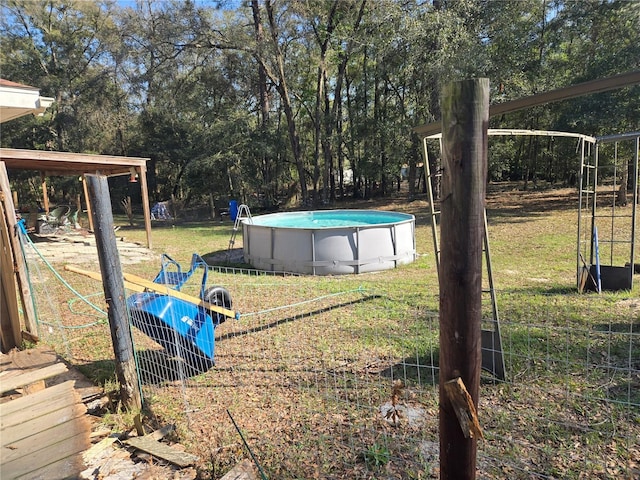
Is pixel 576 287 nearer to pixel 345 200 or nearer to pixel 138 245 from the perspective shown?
pixel 138 245

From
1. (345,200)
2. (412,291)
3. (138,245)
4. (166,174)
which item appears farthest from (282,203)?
(412,291)

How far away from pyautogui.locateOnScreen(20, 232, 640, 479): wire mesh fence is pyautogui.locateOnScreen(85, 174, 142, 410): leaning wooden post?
0.28m

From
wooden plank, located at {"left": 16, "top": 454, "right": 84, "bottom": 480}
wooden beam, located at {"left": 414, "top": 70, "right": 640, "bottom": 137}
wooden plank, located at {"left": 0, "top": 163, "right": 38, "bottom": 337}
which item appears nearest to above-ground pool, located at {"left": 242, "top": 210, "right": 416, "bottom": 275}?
wooden plank, located at {"left": 0, "top": 163, "right": 38, "bottom": 337}

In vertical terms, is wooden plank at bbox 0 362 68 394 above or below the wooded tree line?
below

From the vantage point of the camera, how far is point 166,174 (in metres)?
27.6

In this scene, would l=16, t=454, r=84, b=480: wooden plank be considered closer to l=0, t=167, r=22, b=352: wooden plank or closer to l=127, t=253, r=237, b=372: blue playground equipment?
l=127, t=253, r=237, b=372: blue playground equipment

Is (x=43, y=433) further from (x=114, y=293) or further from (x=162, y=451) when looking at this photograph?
(x=114, y=293)

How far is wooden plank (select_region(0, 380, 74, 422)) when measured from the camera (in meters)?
2.55

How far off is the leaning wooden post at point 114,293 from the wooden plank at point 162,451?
44 centimetres

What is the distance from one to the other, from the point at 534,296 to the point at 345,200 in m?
19.7

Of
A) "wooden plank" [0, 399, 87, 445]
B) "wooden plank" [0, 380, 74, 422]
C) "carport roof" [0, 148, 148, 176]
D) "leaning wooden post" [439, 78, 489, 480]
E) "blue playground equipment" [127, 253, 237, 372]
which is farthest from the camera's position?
"carport roof" [0, 148, 148, 176]

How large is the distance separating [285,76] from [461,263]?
76.2 ft

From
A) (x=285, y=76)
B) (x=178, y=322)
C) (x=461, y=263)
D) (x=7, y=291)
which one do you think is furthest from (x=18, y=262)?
(x=285, y=76)

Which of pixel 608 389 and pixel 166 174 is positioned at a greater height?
pixel 166 174
